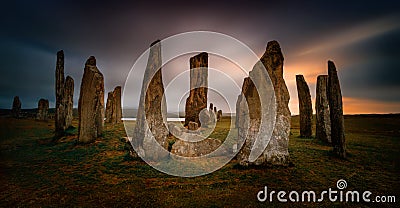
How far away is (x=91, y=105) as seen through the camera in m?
10.3

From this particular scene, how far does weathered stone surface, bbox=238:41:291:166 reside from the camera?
6.47 meters

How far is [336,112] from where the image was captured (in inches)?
328

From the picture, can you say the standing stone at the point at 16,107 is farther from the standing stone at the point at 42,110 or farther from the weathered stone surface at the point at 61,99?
the weathered stone surface at the point at 61,99

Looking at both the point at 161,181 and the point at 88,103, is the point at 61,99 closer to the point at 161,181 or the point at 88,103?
the point at 88,103

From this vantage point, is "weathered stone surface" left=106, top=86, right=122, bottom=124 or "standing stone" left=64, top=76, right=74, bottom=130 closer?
"standing stone" left=64, top=76, right=74, bottom=130

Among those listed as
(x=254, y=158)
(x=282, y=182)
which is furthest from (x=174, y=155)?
(x=282, y=182)

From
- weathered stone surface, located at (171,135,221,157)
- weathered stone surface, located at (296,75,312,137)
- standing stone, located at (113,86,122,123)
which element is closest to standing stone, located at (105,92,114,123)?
standing stone, located at (113,86,122,123)

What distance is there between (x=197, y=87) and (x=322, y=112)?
26.7ft

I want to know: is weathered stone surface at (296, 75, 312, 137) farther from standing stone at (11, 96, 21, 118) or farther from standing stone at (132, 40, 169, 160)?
standing stone at (11, 96, 21, 118)

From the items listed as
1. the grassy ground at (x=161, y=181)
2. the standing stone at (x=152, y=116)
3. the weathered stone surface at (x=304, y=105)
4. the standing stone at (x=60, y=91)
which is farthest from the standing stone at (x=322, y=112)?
the standing stone at (x=60, y=91)

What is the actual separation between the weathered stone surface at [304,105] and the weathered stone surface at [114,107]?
16177mm

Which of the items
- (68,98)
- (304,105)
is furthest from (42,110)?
(304,105)

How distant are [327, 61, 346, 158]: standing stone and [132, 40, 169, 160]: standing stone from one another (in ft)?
21.3

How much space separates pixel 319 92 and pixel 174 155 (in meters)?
9.35
